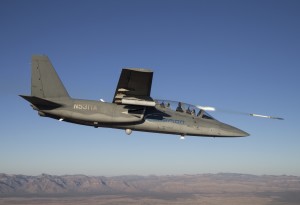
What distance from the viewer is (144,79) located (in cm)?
1970

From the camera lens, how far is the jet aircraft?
818 inches

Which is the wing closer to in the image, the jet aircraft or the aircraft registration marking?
the jet aircraft

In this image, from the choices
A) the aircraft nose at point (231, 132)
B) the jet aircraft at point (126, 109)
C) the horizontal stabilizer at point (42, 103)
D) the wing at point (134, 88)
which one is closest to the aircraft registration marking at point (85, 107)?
the jet aircraft at point (126, 109)

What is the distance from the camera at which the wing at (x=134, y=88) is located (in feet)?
63.4

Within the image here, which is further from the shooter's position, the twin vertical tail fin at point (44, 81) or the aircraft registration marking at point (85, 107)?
the twin vertical tail fin at point (44, 81)

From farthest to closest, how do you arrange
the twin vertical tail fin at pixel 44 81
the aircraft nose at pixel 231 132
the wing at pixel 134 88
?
the aircraft nose at pixel 231 132, the twin vertical tail fin at pixel 44 81, the wing at pixel 134 88

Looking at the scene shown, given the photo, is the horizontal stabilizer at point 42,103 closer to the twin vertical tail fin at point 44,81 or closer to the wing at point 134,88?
the twin vertical tail fin at point 44,81

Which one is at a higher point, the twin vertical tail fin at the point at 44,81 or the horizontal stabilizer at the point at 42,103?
the twin vertical tail fin at the point at 44,81

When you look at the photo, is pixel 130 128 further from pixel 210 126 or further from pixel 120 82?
pixel 210 126

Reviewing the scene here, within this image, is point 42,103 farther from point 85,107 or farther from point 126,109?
point 126,109

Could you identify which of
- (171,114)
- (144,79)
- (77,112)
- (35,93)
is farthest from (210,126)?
(35,93)

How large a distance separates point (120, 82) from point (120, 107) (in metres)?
2.17

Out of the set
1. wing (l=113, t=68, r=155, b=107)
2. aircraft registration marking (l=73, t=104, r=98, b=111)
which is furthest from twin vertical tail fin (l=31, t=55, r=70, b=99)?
wing (l=113, t=68, r=155, b=107)

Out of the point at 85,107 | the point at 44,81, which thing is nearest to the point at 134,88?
the point at 85,107
